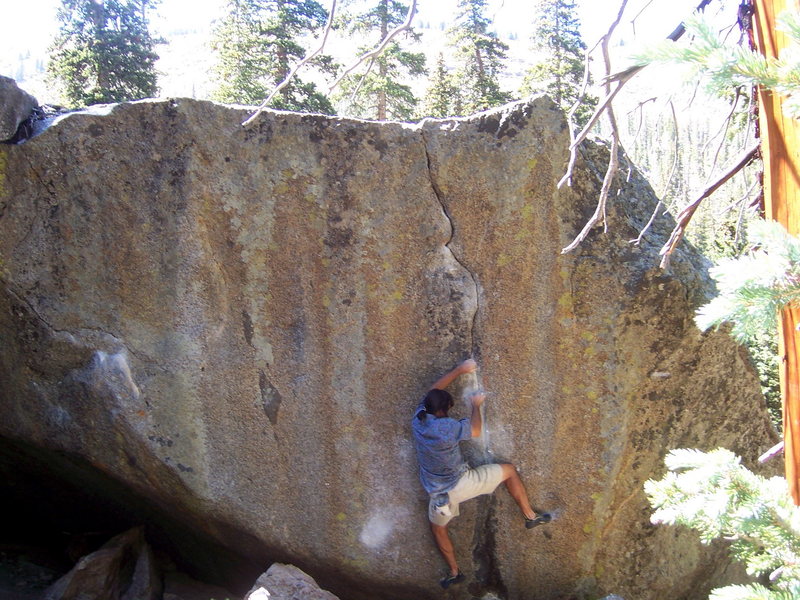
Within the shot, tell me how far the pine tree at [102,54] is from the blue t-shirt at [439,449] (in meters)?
12.5

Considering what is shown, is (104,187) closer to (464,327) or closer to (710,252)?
(464,327)

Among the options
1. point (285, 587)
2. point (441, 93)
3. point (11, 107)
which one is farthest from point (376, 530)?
point (441, 93)

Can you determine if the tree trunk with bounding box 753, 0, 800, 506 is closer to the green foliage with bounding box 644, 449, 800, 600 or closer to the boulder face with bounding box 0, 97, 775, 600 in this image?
the green foliage with bounding box 644, 449, 800, 600

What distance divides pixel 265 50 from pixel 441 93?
509 cm

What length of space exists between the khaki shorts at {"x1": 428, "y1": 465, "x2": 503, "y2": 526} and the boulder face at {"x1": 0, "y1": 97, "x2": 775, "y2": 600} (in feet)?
0.59

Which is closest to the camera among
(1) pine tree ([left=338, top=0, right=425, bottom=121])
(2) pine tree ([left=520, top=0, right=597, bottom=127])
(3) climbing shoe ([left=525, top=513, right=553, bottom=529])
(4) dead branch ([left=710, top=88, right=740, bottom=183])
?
(4) dead branch ([left=710, top=88, right=740, bottom=183])

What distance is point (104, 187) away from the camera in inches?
196

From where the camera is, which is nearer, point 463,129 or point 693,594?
point 463,129

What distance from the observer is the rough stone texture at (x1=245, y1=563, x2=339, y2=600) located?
4.65 m

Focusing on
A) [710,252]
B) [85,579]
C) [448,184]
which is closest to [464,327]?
[448,184]

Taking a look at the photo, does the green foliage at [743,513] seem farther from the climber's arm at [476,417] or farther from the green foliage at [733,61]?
the climber's arm at [476,417]

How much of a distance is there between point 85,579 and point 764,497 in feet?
16.5

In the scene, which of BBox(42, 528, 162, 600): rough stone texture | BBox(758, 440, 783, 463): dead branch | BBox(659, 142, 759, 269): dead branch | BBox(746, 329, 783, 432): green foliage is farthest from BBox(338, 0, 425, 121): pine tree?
BBox(758, 440, 783, 463): dead branch

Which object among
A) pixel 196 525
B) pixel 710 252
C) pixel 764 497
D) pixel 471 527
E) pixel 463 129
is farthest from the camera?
pixel 710 252
